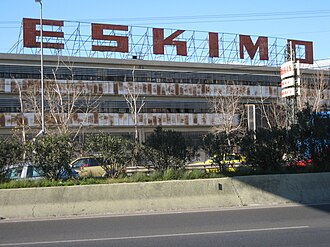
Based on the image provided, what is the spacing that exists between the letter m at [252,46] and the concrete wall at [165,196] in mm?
45888

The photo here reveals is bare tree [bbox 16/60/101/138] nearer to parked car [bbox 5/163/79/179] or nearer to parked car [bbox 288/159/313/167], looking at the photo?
parked car [bbox 5/163/79/179]

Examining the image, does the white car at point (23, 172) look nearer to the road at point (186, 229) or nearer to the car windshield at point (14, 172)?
the car windshield at point (14, 172)

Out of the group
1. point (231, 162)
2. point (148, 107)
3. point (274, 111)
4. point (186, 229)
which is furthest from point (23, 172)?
point (148, 107)

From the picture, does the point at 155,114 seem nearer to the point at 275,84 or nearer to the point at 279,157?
the point at 275,84

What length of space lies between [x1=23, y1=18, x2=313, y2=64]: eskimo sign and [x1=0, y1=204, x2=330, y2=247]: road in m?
39.4

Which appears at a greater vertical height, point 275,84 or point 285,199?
point 275,84

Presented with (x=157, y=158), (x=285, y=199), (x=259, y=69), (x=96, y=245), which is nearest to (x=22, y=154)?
(x=157, y=158)

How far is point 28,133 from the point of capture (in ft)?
143

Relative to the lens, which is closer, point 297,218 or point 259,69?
point 297,218

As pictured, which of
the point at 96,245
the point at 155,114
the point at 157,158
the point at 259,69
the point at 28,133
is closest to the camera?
the point at 96,245

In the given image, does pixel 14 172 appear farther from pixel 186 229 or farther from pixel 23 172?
pixel 186 229

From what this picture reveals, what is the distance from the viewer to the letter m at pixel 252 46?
56031mm

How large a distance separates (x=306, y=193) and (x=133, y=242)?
6.19 meters

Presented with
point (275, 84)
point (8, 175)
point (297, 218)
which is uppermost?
point (275, 84)
